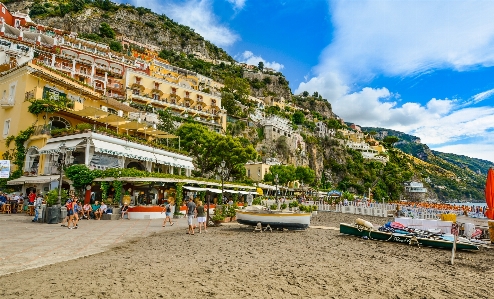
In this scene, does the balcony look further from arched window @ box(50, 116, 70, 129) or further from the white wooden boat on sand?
the white wooden boat on sand

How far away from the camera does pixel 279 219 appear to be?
Answer: 1428 cm

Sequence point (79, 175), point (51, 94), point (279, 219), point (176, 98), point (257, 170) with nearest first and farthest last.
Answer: point (279, 219), point (79, 175), point (51, 94), point (257, 170), point (176, 98)

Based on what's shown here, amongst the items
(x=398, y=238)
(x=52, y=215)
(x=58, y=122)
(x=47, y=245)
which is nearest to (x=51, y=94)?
(x=58, y=122)

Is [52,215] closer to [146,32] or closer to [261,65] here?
[146,32]

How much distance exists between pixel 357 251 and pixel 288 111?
84863mm

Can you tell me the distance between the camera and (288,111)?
93.3 metres

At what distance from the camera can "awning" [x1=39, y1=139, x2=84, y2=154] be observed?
2170cm

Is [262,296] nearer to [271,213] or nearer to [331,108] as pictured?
[271,213]

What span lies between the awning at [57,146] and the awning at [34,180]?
187 centimetres

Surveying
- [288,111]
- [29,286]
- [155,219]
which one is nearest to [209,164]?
[155,219]

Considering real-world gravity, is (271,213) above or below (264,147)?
below

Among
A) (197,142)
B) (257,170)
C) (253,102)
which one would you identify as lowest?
(257,170)

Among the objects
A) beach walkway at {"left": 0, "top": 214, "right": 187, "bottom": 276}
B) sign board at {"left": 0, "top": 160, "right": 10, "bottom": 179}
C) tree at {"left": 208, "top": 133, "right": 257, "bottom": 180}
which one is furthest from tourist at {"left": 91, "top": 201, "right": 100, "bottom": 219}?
tree at {"left": 208, "top": 133, "right": 257, "bottom": 180}

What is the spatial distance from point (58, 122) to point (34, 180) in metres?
5.81
